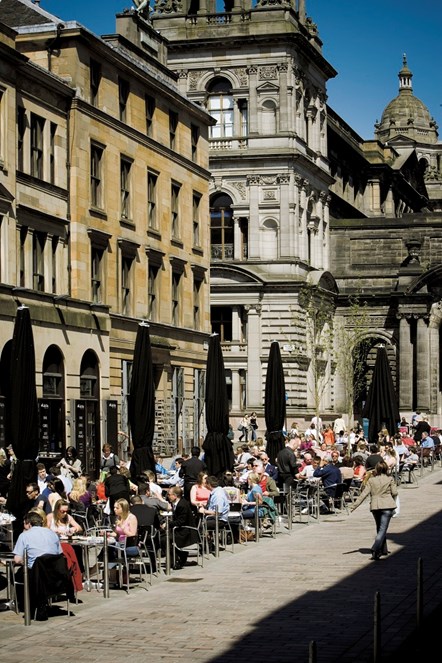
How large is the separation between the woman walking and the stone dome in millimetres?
123290

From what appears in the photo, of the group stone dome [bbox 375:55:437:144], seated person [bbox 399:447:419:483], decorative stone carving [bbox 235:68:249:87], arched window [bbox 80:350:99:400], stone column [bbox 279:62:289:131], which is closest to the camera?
arched window [bbox 80:350:99:400]

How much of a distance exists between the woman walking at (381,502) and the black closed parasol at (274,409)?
1326cm

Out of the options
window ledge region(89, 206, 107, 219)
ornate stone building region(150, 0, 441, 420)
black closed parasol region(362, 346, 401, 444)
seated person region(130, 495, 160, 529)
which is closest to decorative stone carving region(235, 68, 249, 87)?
ornate stone building region(150, 0, 441, 420)

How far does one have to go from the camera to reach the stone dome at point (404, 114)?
14938 centimetres

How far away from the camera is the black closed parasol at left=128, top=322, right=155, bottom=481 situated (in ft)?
107

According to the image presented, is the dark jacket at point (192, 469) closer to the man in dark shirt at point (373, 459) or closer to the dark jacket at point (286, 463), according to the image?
the dark jacket at point (286, 463)

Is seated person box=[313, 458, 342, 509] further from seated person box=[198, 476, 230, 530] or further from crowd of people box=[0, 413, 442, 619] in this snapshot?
seated person box=[198, 476, 230, 530]

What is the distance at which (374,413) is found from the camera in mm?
53344

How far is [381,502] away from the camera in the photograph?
26.5 meters

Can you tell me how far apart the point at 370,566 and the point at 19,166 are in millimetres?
19627

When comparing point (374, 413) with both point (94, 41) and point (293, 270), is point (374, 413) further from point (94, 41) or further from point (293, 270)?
point (293, 270)

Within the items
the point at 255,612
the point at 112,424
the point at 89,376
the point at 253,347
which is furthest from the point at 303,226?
the point at 255,612

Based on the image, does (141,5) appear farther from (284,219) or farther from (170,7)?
(170,7)

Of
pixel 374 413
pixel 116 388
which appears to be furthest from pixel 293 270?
pixel 116 388
